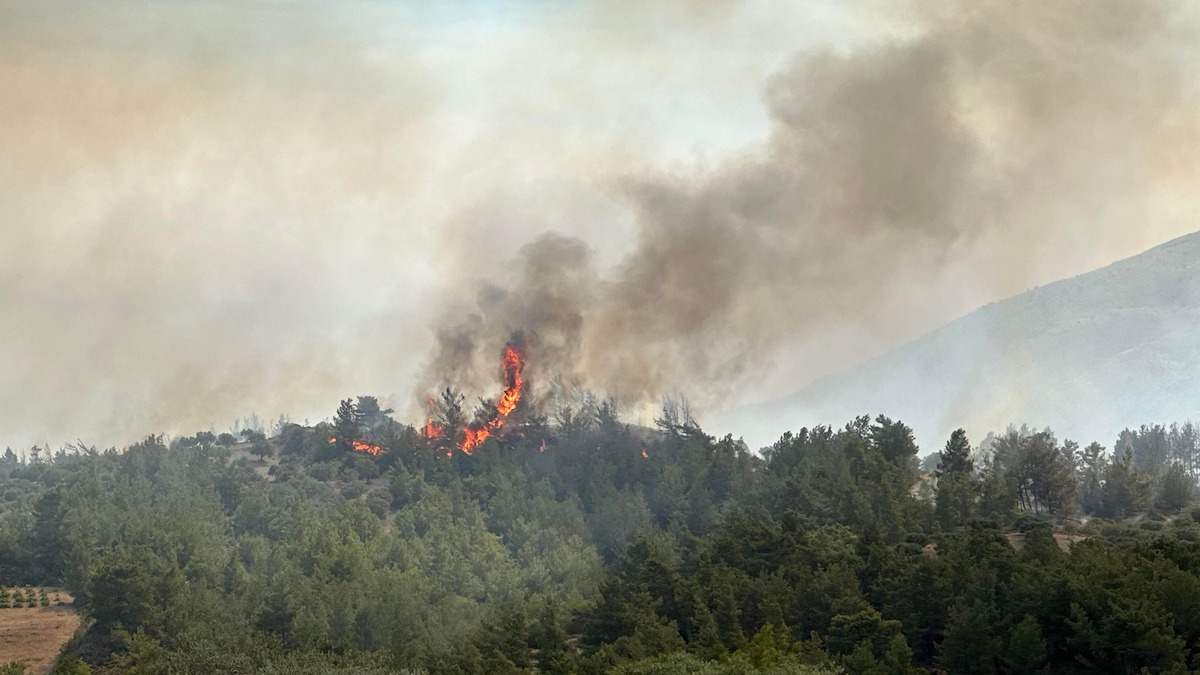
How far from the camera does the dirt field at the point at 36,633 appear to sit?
112188 millimetres

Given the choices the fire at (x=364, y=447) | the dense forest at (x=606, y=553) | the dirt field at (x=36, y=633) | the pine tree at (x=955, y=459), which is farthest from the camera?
the fire at (x=364, y=447)

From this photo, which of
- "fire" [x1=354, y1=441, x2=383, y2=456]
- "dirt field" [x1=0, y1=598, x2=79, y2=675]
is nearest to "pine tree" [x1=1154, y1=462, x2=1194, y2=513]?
"fire" [x1=354, y1=441, x2=383, y2=456]

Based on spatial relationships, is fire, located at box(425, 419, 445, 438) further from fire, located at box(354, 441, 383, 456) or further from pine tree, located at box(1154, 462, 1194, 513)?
pine tree, located at box(1154, 462, 1194, 513)

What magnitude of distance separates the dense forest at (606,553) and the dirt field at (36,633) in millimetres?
2716

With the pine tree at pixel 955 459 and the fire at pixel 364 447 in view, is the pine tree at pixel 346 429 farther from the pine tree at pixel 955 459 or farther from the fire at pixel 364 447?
the pine tree at pixel 955 459

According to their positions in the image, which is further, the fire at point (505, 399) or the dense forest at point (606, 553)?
the fire at point (505, 399)

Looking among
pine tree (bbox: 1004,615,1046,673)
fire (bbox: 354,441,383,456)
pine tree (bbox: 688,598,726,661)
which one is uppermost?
fire (bbox: 354,441,383,456)

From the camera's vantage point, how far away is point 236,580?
131750mm

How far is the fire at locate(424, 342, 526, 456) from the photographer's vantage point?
182 m

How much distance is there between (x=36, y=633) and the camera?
120m

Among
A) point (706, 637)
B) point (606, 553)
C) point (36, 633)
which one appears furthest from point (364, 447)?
point (706, 637)

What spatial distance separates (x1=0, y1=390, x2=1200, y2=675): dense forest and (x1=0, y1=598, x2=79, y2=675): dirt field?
2716mm

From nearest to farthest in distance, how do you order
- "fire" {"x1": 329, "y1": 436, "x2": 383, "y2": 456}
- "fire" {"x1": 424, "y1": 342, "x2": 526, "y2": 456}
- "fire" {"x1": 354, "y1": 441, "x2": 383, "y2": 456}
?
"fire" {"x1": 424, "y1": 342, "x2": 526, "y2": 456} < "fire" {"x1": 354, "y1": 441, "x2": 383, "y2": 456} < "fire" {"x1": 329, "y1": 436, "x2": 383, "y2": 456}

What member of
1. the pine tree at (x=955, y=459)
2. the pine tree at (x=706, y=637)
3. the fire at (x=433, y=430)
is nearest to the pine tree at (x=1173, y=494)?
the pine tree at (x=955, y=459)
